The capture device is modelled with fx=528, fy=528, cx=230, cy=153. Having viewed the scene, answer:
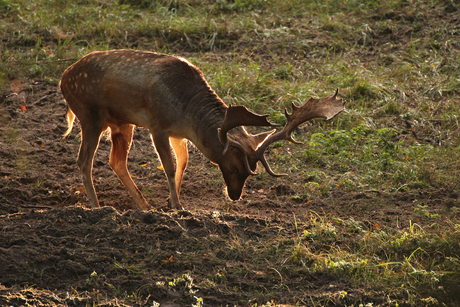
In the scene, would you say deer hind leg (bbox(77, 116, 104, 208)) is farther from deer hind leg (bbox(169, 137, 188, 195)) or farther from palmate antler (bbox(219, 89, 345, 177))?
palmate antler (bbox(219, 89, 345, 177))

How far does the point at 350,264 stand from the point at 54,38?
8.28 meters

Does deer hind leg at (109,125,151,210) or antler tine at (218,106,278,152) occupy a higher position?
antler tine at (218,106,278,152)

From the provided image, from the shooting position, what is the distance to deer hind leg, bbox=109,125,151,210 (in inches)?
251

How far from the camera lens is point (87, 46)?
9.96 meters

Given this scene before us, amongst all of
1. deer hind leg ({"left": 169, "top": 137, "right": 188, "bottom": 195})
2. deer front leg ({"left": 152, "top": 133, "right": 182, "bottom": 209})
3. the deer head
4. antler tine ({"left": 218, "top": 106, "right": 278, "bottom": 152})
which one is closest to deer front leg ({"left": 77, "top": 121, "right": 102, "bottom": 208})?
deer front leg ({"left": 152, "top": 133, "right": 182, "bottom": 209})

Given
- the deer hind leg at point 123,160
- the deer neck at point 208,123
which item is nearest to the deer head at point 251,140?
the deer neck at point 208,123

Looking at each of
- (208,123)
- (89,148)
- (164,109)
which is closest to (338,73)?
(208,123)

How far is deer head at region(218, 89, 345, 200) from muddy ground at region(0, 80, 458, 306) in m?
0.48

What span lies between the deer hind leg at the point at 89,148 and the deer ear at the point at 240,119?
164cm

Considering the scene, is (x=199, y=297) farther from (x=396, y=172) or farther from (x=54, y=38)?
(x=54, y=38)

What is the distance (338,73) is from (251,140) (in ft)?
14.6

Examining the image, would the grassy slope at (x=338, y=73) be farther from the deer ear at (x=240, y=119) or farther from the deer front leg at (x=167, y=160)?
the deer front leg at (x=167, y=160)

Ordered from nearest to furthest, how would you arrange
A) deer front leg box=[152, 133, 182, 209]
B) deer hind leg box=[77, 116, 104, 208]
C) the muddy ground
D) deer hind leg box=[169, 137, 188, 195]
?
the muddy ground → deer front leg box=[152, 133, 182, 209] → deer hind leg box=[77, 116, 104, 208] → deer hind leg box=[169, 137, 188, 195]

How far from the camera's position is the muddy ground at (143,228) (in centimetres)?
411
